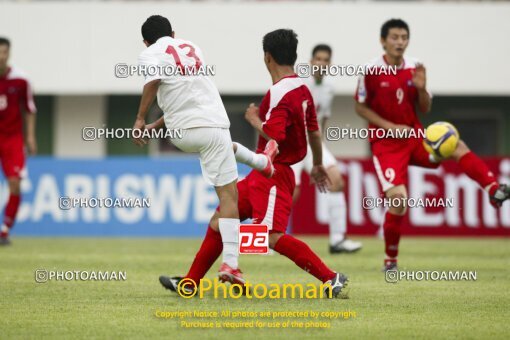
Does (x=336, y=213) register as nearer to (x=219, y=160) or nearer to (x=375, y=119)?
(x=375, y=119)

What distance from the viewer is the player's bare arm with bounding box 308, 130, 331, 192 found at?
8.10 meters

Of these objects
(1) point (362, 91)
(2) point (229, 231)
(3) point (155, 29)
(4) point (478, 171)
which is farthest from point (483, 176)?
(3) point (155, 29)

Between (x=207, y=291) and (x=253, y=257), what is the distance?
3.99 meters

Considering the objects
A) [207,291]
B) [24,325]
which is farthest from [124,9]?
[24,325]

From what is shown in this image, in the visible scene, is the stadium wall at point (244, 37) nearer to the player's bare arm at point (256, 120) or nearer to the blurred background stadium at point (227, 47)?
the blurred background stadium at point (227, 47)

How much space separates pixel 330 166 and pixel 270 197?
16.9 feet

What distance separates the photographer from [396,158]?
32.5 feet

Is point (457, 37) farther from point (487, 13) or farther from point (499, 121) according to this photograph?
point (499, 121)

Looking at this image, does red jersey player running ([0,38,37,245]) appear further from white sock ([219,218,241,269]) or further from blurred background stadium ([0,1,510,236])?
white sock ([219,218,241,269])

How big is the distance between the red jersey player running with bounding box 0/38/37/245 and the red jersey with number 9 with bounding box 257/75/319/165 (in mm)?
7049

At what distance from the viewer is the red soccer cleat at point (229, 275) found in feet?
24.7

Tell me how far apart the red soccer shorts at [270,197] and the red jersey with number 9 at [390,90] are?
2.37m

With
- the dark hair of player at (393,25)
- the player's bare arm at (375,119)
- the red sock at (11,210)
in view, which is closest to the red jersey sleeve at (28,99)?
the red sock at (11,210)

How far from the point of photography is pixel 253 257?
40.8 ft
